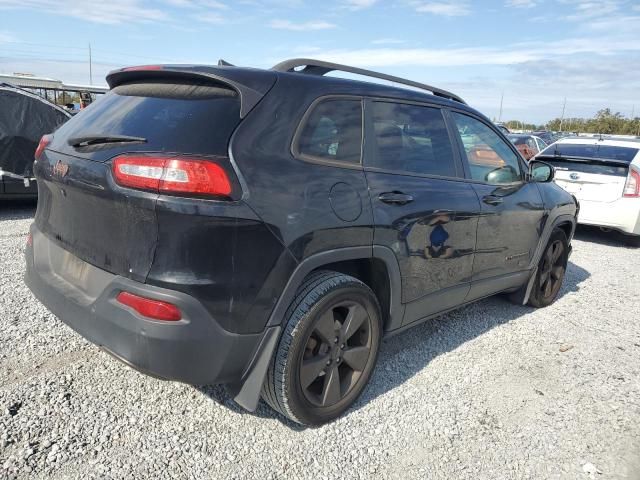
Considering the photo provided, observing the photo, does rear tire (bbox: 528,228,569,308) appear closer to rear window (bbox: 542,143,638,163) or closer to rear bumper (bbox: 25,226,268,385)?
rear bumper (bbox: 25,226,268,385)

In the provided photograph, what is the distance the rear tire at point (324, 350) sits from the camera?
7.98ft

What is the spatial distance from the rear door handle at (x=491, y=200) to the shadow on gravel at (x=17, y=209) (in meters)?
6.12

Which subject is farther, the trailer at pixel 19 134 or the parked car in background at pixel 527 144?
the parked car in background at pixel 527 144

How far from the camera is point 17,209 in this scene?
24.4 ft

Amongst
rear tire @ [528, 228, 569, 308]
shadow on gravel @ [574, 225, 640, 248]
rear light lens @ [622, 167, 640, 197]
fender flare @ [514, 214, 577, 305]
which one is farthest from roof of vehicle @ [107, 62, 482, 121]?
shadow on gravel @ [574, 225, 640, 248]

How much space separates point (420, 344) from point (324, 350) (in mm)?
1394

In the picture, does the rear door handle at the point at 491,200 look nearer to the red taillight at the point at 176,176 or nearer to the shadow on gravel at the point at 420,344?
the shadow on gravel at the point at 420,344

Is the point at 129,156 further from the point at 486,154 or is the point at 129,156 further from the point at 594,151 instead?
the point at 594,151

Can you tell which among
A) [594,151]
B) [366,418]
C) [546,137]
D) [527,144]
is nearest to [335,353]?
[366,418]

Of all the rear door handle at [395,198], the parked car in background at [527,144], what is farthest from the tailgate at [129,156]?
the parked car in background at [527,144]

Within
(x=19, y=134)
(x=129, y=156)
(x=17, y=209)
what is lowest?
(x=17, y=209)

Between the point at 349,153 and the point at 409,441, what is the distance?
1573 mm

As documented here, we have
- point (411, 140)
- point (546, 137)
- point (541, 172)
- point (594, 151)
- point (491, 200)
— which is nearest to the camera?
point (411, 140)

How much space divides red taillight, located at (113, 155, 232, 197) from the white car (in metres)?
7.05
